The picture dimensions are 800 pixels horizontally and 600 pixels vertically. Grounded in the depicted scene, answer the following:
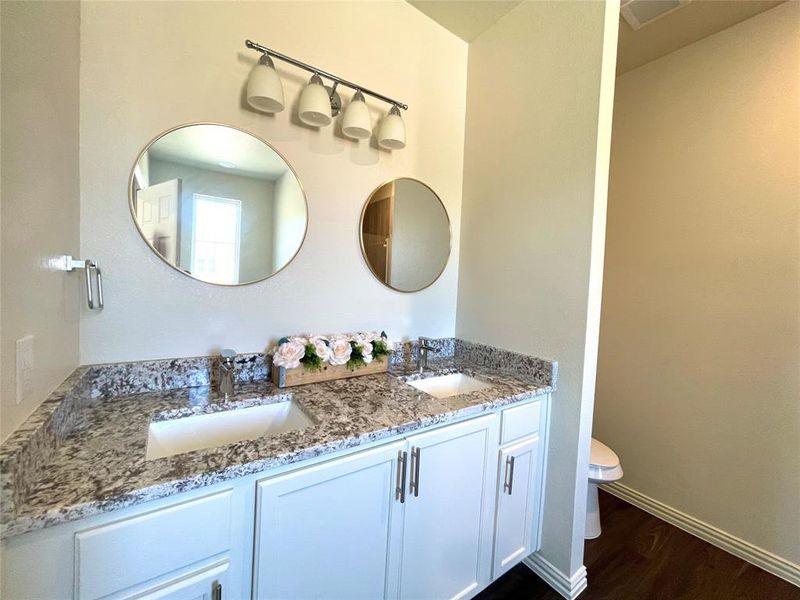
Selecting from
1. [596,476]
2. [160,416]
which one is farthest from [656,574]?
[160,416]

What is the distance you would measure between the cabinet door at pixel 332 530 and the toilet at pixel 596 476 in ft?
3.89

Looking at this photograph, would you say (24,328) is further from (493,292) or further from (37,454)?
(493,292)

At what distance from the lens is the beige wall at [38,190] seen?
2.10 ft

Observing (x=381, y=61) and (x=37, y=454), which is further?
(x=381, y=61)

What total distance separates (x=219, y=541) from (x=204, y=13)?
1.67 meters

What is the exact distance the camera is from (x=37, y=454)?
2.24ft

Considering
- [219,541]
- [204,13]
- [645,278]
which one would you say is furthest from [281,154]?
[645,278]

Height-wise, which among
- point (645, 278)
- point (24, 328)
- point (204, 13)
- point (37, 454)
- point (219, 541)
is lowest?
point (219, 541)

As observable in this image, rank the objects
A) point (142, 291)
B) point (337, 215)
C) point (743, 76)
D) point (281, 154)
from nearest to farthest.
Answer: point (142, 291), point (281, 154), point (337, 215), point (743, 76)

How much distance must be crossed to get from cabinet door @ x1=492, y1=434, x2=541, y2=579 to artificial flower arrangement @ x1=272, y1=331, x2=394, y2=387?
66cm

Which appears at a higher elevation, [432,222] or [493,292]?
[432,222]

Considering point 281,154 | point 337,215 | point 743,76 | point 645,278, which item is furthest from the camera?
point 645,278

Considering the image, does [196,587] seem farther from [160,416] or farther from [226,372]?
[226,372]

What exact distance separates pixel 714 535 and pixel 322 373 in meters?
2.19
